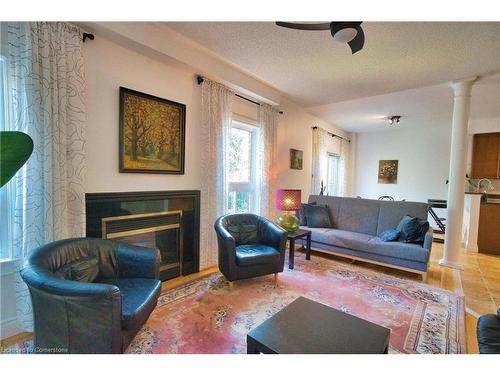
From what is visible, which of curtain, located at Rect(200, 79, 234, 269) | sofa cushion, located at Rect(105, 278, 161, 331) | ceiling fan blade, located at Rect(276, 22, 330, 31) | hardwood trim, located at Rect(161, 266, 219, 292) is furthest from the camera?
curtain, located at Rect(200, 79, 234, 269)

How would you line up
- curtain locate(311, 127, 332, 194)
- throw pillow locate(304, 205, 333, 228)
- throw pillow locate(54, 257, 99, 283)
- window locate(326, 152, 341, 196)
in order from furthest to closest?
window locate(326, 152, 341, 196) < curtain locate(311, 127, 332, 194) < throw pillow locate(304, 205, 333, 228) < throw pillow locate(54, 257, 99, 283)

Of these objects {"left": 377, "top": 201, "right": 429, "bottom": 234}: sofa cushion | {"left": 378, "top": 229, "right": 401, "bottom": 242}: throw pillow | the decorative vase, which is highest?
{"left": 377, "top": 201, "right": 429, "bottom": 234}: sofa cushion

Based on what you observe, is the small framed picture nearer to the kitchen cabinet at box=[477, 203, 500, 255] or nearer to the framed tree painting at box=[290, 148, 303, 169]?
the framed tree painting at box=[290, 148, 303, 169]

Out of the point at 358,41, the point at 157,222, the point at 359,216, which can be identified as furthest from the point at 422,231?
the point at 157,222

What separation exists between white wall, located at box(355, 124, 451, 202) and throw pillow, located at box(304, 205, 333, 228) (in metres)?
3.52

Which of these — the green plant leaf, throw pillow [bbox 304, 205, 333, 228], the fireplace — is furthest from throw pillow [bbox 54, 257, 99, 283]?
throw pillow [bbox 304, 205, 333, 228]

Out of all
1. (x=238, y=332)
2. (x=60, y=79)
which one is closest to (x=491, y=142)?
(x=238, y=332)

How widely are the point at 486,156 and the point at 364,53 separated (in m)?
4.43

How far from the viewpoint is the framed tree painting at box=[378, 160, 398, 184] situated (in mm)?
6486

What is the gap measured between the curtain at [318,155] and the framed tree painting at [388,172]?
210 cm

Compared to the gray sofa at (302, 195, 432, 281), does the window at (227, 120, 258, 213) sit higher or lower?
higher

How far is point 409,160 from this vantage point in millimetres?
6258
